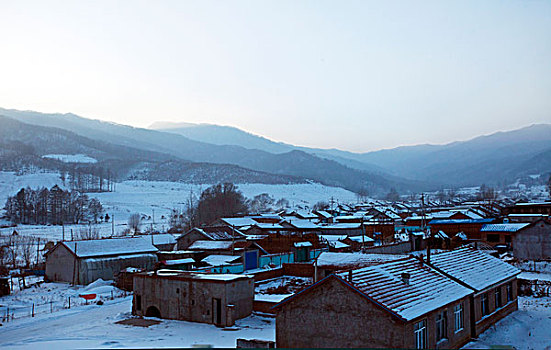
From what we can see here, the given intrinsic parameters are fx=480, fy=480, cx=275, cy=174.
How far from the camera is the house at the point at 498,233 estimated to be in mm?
46094

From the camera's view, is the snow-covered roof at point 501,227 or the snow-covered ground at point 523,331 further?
the snow-covered roof at point 501,227

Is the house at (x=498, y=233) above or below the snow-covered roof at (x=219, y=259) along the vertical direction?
above

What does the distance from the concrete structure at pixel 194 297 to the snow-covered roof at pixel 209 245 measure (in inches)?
580

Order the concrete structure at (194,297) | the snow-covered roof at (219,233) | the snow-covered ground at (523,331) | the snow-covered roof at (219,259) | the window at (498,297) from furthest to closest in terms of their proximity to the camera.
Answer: the snow-covered roof at (219,233) < the snow-covered roof at (219,259) < the concrete structure at (194,297) < the window at (498,297) < the snow-covered ground at (523,331)

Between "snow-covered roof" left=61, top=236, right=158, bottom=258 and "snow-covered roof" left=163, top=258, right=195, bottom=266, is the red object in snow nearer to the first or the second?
"snow-covered roof" left=163, top=258, right=195, bottom=266

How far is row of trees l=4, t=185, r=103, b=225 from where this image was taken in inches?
3098

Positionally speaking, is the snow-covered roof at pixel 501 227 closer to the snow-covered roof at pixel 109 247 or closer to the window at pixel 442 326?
the snow-covered roof at pixel 109 247

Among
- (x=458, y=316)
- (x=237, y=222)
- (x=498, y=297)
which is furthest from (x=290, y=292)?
(x=237, y=222)

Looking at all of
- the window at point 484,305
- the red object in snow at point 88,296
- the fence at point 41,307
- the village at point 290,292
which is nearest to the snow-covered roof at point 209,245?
the village at point 290,292

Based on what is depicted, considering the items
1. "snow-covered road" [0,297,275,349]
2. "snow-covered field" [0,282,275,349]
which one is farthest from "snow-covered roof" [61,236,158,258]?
"snow-covered road" [0,297,275,349]

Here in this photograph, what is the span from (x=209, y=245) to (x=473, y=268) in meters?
23.8

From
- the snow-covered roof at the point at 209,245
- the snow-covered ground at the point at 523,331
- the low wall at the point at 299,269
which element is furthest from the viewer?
the snow-covered roof at the point at 209,245

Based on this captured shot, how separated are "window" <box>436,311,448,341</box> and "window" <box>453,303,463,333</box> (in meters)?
0.76

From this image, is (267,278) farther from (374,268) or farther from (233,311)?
(374,268)
